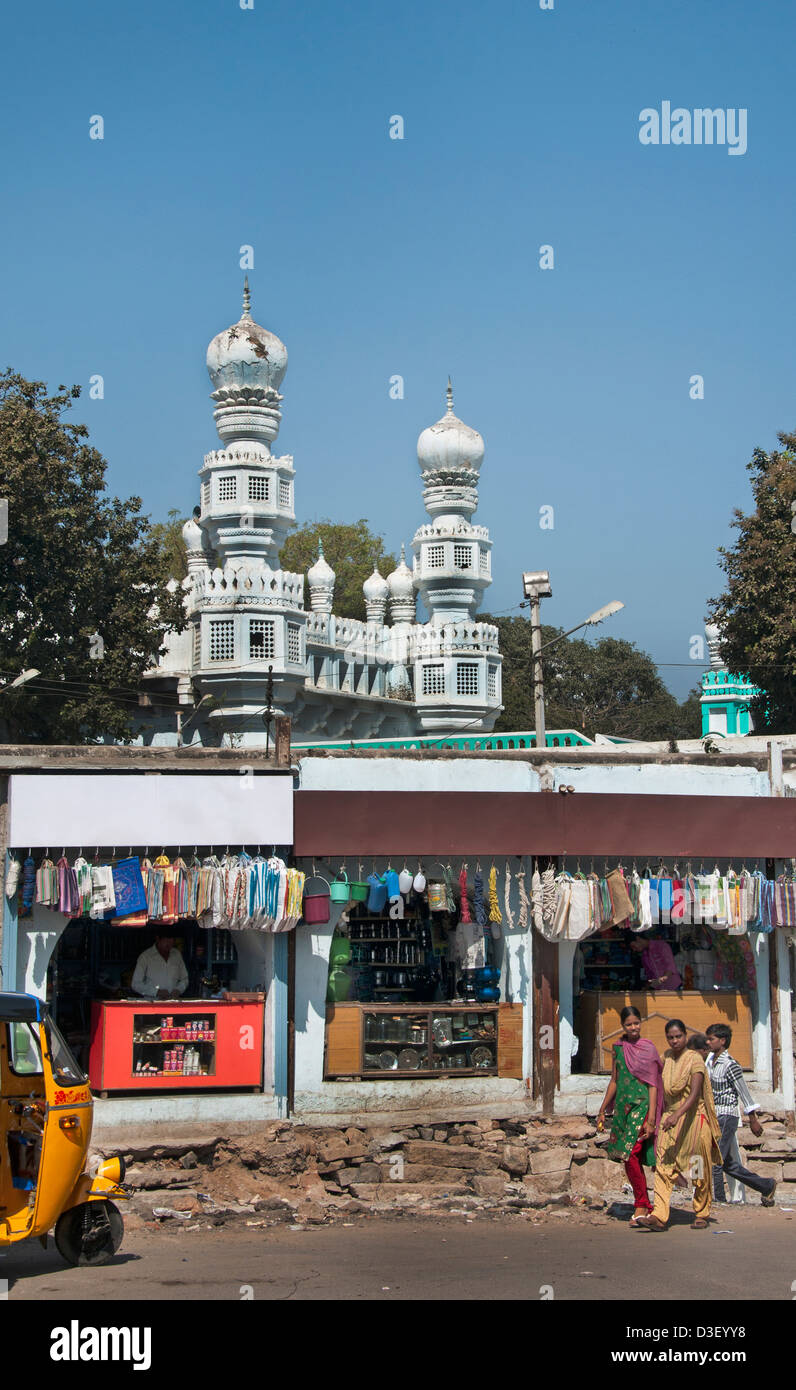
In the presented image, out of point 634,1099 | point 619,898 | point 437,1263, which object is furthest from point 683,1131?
point 619,898

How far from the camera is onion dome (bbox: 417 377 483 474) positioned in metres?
47.9

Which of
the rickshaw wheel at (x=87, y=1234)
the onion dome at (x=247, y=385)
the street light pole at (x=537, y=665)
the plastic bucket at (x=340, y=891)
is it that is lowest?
the rickshaw wheel at (x=87, y=1234)

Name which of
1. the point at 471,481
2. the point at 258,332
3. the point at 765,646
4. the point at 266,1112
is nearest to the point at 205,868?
the point at 266,1112

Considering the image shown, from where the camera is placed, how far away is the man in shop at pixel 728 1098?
11305mm

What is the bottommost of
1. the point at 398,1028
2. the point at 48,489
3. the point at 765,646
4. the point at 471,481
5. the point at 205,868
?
the point at 398,1028

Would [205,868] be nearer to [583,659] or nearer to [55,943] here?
[55,943]

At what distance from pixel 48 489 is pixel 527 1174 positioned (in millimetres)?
22975

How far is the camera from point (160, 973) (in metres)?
13.7

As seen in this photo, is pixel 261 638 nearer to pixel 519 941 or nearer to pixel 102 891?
pixel 519 941

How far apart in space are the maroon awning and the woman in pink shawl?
380cm

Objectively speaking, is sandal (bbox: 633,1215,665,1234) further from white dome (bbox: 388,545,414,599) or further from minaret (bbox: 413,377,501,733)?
white dome (bbox: 388,545,414,599)

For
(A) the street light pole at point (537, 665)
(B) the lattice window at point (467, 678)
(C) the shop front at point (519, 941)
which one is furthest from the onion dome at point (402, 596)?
(C) the shop front at point (519, 941)

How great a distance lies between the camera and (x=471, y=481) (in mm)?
48188

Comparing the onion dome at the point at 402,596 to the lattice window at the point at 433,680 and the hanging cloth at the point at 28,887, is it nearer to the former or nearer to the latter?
the lattice window at the point at 433,680
